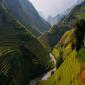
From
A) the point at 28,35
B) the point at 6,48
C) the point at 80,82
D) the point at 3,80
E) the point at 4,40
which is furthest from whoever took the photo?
the point at 28,35

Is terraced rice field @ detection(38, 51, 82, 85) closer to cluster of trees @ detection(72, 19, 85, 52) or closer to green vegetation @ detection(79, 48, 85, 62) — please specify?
green vegetation @ detection(79, 48, 85, 62)

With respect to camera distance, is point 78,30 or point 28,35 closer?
point 78,30

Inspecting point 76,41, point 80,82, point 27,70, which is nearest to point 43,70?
point 27,70

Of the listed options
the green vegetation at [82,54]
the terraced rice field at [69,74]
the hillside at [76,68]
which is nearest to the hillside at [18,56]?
the hillside at [76,68]

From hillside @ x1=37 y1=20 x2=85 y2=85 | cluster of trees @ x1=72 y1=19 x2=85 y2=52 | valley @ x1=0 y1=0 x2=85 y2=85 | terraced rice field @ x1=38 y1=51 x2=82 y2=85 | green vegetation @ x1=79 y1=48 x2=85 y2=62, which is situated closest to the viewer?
hillside @ x1=37 y1=20 x2=85 y2=85

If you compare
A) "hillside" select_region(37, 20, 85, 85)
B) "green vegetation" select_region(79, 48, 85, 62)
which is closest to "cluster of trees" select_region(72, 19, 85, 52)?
"hillside" select_region(37, 20, 85, 85)

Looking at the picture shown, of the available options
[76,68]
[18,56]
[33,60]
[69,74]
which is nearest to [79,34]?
[76,68]

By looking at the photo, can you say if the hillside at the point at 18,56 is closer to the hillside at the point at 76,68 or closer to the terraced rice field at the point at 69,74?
the hillside at the point at 76,68

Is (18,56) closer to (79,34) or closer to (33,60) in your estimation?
(33,60)

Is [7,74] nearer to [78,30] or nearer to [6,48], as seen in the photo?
[6,48]
